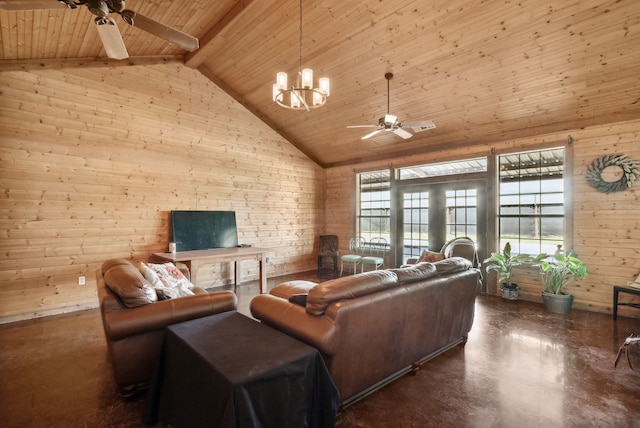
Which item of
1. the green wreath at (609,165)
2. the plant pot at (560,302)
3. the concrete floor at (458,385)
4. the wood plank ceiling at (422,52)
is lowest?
the concrete floor at (458,385)

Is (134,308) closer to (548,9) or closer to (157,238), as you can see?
(157,238)

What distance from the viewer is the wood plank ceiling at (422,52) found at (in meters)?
3.43

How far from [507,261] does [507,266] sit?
78 mm

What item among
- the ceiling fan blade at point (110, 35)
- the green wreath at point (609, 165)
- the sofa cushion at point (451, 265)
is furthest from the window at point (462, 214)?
the ceiling fan blade at point (110, 35)

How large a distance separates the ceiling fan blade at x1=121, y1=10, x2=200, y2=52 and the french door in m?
4.99

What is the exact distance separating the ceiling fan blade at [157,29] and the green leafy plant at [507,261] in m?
4.95

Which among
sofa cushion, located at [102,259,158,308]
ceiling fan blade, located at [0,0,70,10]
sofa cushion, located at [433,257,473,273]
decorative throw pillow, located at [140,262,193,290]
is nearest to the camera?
ceiling fan blade, located at [0,0,70,10]

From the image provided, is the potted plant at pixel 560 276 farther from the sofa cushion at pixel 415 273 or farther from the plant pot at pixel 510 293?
the sofa cushion at pixel 415 273

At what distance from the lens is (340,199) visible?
7.72 m

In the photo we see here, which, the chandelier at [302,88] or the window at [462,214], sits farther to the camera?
the window at [462,214]

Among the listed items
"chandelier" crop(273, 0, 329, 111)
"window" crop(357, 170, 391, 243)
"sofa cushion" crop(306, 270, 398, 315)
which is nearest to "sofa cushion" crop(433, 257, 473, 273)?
"sofa cushion" crop(306, 270, 398, 315)

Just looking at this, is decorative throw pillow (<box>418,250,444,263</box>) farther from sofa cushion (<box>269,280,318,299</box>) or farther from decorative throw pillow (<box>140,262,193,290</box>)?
decorative throw pillow (<box>140,262,193,290</box>)

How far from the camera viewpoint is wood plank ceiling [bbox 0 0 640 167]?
3.43m

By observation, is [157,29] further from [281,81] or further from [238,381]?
[238,381]
